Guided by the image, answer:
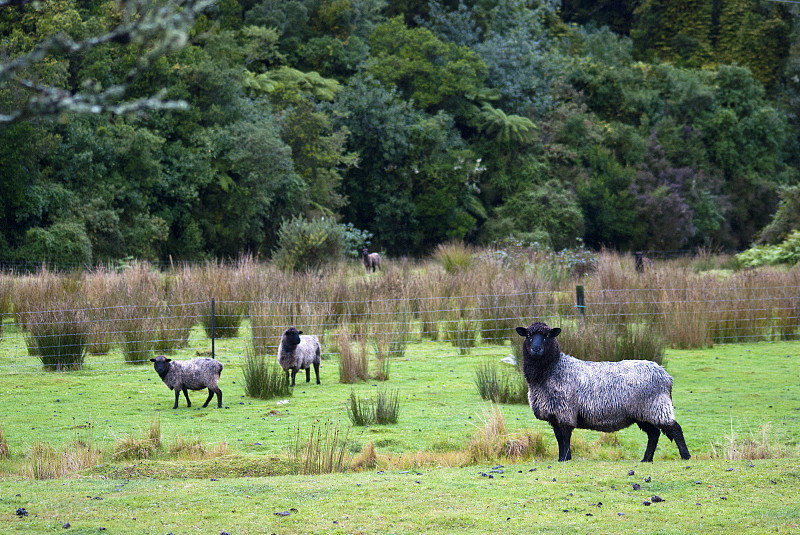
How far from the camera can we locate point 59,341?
11586mm

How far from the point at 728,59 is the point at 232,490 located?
143 feet

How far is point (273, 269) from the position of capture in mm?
17328

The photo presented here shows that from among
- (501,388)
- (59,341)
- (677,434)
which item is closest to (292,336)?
(501,388)

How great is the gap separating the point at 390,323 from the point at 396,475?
7.69 meters

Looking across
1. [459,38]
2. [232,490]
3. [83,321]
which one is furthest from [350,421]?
[459,38]

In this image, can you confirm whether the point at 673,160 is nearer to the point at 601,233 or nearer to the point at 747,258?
the point at 601,233

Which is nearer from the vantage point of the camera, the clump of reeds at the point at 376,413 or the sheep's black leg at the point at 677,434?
the sheep's black leg at the point at 677,434

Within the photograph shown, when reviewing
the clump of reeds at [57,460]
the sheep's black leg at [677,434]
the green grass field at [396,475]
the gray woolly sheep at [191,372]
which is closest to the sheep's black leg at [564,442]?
the green grass field at [396,475]

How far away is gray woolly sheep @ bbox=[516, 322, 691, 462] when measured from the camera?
20.8 ft

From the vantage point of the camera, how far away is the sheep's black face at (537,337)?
6.59m

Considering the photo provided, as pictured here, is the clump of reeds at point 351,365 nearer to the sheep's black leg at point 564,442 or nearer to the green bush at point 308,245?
the sheep's black leg at point 564,442

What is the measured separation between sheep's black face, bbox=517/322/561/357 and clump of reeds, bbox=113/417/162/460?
9.90ft

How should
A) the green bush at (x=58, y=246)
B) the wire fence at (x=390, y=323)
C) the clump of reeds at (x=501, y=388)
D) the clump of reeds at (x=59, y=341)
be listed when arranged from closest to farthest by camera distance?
the clump of reeds at (x=501, y=388), the clump of reeds at (x=59, y=341), the wire fence at (x=390, y=323), the green bush at (x=58, y=246)

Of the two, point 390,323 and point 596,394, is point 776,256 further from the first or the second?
point 596,394
